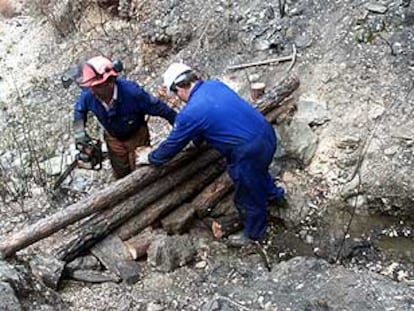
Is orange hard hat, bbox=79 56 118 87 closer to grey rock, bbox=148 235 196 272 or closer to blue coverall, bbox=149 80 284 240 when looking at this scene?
blue coverall, bbox=149 80 284 240

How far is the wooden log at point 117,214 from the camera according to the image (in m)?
5.90

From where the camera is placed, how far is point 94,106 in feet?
20.5

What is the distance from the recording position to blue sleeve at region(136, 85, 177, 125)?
6.19m

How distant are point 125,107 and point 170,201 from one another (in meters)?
0.95

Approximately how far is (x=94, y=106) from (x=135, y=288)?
1.65 m

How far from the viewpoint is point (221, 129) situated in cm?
577

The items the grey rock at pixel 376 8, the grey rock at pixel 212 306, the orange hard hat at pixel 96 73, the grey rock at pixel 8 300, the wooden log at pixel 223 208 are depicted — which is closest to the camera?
the grey rock at pixel 8 300

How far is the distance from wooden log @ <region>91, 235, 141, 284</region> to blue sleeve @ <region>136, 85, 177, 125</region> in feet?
3.79

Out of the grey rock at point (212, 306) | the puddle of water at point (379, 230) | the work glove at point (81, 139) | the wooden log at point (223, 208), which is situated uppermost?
the work glove at point (81, 139)

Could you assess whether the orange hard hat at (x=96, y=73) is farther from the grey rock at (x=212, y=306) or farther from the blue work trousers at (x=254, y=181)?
the grey rock at (x=212, y=306)

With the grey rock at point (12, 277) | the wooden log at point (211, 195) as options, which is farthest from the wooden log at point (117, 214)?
the grey rock at point (12, 277)

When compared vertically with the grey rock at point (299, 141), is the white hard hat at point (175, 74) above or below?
above

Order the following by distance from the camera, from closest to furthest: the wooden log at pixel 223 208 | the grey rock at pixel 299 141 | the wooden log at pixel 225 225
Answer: the wooden log at pixel 225 225 → the wooden log at pixel 223 208 → the grey rock at pixel 299 141

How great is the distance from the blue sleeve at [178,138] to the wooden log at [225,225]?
0.86 meters
